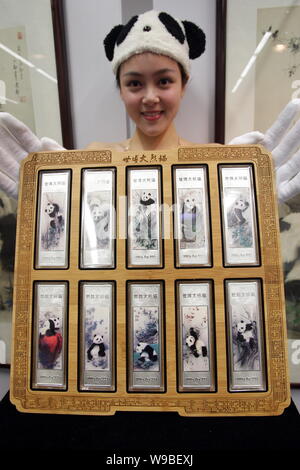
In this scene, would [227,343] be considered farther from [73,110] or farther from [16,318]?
[73,110]

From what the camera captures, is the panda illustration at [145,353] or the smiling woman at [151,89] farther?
the smiling woman at [151,89]

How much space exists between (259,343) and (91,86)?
0.95m

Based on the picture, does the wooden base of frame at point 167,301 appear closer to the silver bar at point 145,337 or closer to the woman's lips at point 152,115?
the silver bar at point 145,337

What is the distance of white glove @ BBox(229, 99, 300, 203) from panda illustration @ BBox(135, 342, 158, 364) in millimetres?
510

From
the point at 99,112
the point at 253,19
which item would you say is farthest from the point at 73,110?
the point at 253,19

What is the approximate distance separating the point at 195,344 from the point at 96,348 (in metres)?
0.23

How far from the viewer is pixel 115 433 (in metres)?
0.63

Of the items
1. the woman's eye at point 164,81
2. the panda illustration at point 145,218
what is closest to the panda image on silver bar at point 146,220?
the panda illustration at point 145,218

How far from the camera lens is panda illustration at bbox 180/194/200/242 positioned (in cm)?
69

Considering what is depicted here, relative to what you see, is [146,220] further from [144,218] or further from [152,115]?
[152,115]

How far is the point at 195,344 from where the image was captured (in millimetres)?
664

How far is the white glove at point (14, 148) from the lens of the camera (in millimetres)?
749

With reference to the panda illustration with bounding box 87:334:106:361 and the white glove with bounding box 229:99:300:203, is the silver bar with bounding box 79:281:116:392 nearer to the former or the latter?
the panda illustration with bounding box 87:334:106:361

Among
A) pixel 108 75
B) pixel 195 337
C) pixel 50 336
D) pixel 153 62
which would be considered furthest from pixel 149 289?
pixel 108 75
